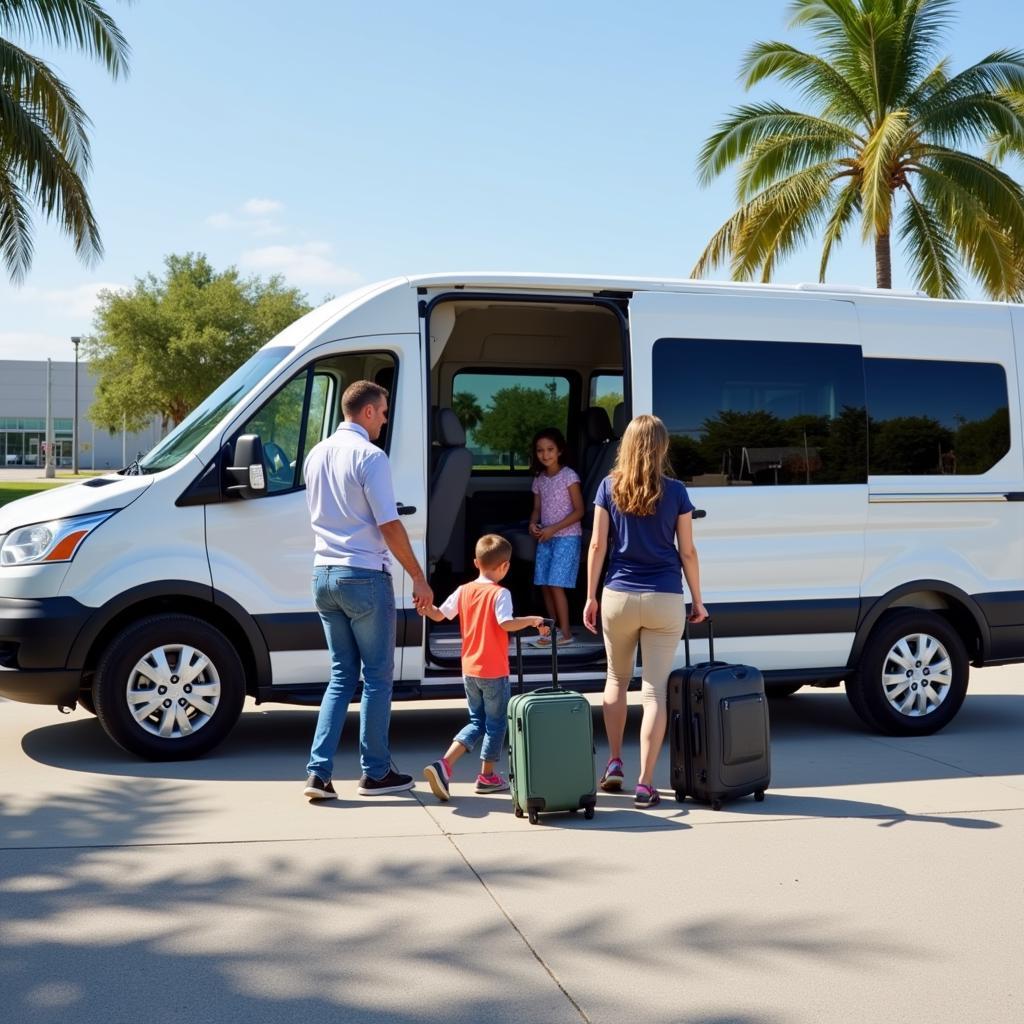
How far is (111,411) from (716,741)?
5125 cm

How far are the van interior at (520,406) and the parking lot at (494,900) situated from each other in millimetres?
2004

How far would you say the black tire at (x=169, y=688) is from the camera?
683 cm

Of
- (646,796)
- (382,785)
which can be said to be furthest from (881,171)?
(382,785)

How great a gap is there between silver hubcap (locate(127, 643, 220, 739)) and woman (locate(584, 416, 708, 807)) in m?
2.14

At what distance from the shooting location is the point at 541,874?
520 cm

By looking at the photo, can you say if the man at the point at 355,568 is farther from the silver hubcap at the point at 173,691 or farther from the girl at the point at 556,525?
the girl at the point at 556,525

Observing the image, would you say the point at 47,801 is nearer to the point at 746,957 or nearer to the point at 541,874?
the point at 541,874

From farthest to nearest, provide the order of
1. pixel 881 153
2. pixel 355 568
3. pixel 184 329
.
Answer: pixel 184 329 → pixel 881 153 → pixel 355 568

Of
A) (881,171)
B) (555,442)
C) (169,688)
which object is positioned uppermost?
(881,171)

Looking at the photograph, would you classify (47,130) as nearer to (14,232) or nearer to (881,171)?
(14,232)

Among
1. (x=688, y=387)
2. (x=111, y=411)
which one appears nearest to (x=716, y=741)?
(x=688, y=387)

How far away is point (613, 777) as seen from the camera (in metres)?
6.57

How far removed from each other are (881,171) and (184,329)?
117 feet

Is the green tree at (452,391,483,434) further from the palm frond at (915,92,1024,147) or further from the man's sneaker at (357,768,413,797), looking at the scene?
the palm frond at (915,92,1024,147)
